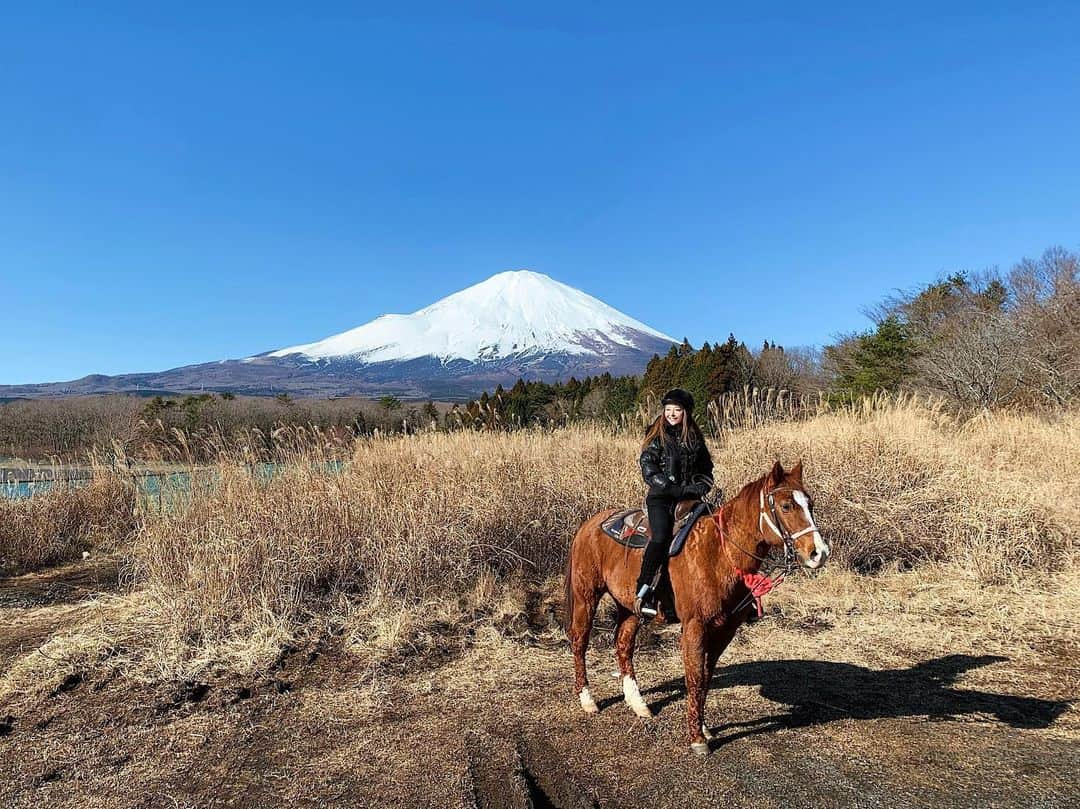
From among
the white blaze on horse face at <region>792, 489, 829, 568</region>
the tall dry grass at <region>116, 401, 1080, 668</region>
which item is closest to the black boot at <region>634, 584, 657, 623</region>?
the white blaze on horse face at <region>792, 489, 829, 568</region>

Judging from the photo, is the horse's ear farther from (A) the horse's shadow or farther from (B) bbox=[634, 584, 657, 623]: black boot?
(A) the horse's shadow

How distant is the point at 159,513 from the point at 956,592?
8415 millimetres

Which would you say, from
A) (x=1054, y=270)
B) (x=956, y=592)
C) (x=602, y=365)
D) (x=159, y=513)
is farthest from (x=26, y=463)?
(x=602, y=365)

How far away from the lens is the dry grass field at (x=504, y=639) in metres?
3.27

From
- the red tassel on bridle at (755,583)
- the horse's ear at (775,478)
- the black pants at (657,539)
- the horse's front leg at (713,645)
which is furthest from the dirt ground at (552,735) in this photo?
the horse's ear at (775,478)

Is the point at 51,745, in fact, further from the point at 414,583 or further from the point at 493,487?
the point at 493,487

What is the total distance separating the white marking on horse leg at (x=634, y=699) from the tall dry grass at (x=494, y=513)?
267 centimetres

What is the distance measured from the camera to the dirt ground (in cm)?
310

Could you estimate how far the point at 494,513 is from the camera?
7348 millimetres

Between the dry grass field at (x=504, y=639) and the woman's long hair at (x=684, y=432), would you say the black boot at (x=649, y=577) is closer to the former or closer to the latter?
the woman's long hair at (x=684, y=432)

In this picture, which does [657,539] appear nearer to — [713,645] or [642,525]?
[642,525]

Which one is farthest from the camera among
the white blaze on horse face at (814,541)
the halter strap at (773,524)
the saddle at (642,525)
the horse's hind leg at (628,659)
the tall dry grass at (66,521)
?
the tall dry grass at (66,521)

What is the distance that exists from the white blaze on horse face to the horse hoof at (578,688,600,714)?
1828 mm

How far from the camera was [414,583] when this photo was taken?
20.6 feet
